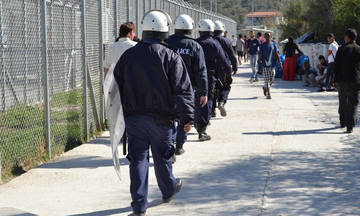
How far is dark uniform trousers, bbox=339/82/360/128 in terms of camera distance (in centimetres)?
1085

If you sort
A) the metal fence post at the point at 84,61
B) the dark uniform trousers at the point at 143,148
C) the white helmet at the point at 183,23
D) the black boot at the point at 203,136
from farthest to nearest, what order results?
the black boot at the point at 203,136
the metal fence post at the point at 84,61
the white helmet at the point at 183,23
the dark uniform trousers at the point at 143,148

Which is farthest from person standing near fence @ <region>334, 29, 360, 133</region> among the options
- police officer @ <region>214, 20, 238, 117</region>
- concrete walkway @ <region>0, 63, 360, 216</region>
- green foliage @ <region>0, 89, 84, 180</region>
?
green foliage @ <region>0, 89, 84, 180</region>

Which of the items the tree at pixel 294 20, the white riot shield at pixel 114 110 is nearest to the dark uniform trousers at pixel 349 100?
the white riot shield at pixel 114 110

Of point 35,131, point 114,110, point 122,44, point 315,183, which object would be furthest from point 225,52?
point 114,110

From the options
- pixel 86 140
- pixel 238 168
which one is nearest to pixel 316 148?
pixel 238 168

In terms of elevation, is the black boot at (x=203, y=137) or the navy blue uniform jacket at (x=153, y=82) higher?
the navy blue uniform jacket at (x=153, y=82)

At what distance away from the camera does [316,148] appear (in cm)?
942

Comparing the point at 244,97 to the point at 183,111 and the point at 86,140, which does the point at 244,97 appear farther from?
the point at 183,111

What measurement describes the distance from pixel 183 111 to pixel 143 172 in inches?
27.0

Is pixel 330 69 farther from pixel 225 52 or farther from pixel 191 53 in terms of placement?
pixel 191 53

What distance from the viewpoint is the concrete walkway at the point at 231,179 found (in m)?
6.05

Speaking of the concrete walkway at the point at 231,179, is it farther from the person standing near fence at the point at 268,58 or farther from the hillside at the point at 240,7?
the hillside at the point at 240,7

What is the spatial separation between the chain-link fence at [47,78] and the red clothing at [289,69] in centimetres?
1307

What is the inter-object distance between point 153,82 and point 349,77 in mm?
6247
